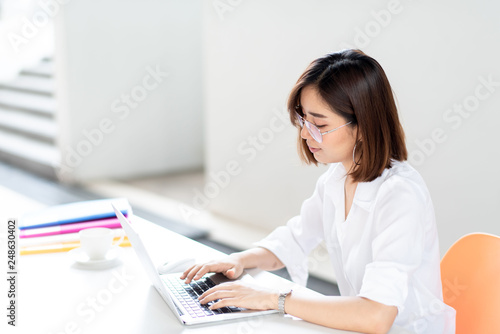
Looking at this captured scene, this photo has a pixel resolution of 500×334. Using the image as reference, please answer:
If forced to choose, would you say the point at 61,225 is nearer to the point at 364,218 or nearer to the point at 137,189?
the point at 364,218

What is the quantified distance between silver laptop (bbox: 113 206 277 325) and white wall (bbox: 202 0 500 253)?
187 cm

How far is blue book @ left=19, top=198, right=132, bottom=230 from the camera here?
1.98m

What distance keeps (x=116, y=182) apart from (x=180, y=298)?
4.44 m

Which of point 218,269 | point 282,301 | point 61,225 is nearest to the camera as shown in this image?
point 282,301

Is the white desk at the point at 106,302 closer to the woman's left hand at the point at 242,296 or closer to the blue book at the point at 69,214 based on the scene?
the woman's left hand at the point at 242,296

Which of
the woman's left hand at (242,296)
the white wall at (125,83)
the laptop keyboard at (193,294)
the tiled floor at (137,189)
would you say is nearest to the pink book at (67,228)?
the laptop keyboard at (193,294)

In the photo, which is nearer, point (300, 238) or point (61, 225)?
point (300, 238)

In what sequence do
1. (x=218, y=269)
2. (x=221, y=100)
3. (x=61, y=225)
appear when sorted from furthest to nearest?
(x=221, y=100) < (x=61, y=225) < (x=218, y=269)

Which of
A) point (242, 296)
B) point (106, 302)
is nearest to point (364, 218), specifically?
point (242, 296)

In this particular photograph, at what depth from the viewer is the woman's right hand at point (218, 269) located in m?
1.65

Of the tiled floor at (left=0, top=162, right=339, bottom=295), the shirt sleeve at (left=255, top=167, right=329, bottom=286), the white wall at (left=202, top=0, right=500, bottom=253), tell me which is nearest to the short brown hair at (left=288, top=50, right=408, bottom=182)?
the shirt sleeve at (left=255, top=167, right=329, bottom=286)

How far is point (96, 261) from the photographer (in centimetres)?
176

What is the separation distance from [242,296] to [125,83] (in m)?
4.57

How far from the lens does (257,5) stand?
4148 millimetres
